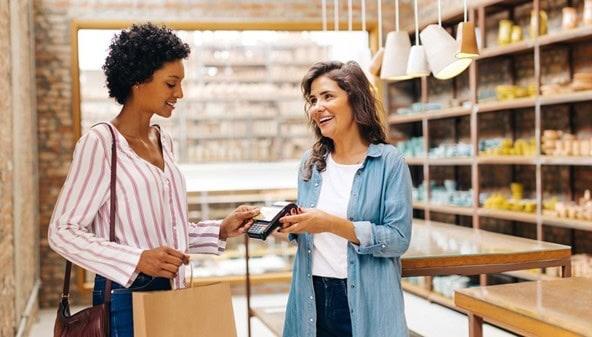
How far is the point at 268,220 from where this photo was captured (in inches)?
95.9

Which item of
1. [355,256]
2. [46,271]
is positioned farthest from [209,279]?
[355,256]

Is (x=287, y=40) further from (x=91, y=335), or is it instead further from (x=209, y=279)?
(x=91, y=335)

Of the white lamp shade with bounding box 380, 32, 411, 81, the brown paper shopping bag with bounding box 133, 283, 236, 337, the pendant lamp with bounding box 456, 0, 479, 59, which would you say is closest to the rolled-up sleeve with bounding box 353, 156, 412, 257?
the brown paper shopping bag with bounding box 133, 283, 236, 337

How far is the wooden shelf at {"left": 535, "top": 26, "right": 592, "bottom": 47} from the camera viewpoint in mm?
5258

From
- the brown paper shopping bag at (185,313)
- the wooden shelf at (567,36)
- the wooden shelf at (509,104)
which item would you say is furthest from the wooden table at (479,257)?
the wooden shelf at (509,104)

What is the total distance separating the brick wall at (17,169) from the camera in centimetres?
458

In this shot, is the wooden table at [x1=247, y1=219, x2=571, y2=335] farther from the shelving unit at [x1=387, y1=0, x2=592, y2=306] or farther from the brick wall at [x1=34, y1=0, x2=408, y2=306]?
the brick wall at [x1=34, y1=0, x2=408, y2=306]

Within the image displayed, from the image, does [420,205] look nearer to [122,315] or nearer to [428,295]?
[428,295]

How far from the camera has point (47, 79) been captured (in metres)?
7.84

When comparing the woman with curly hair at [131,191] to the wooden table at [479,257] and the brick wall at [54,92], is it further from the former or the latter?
the brick wall at [54,92]

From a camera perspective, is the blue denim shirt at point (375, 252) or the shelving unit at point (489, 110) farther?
the shelving unit at point (489, 110)

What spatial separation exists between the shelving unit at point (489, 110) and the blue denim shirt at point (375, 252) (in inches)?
126

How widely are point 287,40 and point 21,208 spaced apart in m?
4.29

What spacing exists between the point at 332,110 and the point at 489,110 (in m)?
4.29
